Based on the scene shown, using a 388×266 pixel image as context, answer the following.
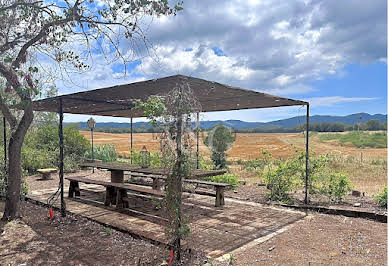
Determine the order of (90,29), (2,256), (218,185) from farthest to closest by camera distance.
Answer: (218,185), (90,29), (2,256)

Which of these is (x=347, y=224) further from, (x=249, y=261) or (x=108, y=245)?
(x=108, y=245)

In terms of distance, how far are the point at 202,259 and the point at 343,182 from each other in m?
3.61

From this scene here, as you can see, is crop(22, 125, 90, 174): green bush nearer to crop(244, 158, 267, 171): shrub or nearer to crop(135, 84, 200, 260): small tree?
crop(244, 158, 267, 171): shrub

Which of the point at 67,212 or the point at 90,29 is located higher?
the point at 90,29

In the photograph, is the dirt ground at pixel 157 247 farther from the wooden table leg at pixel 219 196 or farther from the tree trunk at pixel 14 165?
the wooden table leg at pixel 219 196

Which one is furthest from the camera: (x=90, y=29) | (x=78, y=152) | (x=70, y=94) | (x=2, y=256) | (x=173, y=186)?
(x=78, y=152)

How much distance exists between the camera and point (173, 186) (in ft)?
9.69

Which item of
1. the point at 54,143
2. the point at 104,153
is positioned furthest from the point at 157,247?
the point at 54,143

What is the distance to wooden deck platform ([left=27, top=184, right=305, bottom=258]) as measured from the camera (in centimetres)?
360

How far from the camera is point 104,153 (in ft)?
41.8

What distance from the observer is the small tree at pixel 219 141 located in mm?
11094

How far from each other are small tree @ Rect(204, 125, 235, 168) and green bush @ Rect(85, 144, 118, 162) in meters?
4.54

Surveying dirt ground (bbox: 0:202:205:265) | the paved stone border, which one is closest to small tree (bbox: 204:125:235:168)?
the paved stone border

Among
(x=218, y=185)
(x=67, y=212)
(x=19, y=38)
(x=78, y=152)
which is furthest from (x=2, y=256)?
(x=78, y=152)
